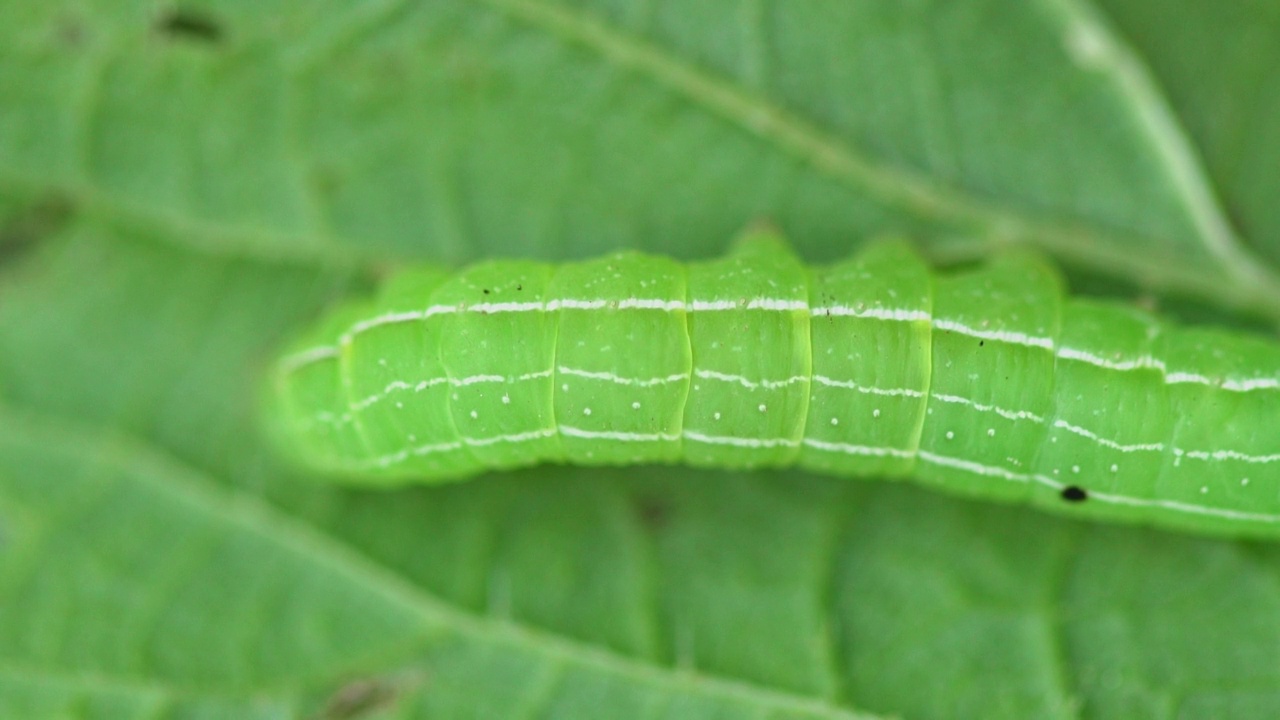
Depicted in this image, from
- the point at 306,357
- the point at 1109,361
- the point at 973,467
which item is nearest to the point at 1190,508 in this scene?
the point at 1109,361

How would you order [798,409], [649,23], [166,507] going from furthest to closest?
[166,507]
[649,23]
[798,409]

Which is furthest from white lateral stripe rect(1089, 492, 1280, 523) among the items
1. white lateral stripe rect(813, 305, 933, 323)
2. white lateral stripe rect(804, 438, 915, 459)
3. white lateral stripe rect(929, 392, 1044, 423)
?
white lateral stripe rect(813, 305, 933, 323)

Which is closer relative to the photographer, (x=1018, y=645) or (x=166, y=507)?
(x=1018, y=645)

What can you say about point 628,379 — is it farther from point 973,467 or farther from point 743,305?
point 973,467

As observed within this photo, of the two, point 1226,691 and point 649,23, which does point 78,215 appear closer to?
point 649,23

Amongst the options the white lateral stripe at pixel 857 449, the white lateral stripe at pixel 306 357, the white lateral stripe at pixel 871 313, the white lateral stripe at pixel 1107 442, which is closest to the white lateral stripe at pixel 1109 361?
the white lateral stripe at pixel 1107 442

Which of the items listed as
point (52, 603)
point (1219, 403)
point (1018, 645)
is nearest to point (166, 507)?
point (52, 603)
